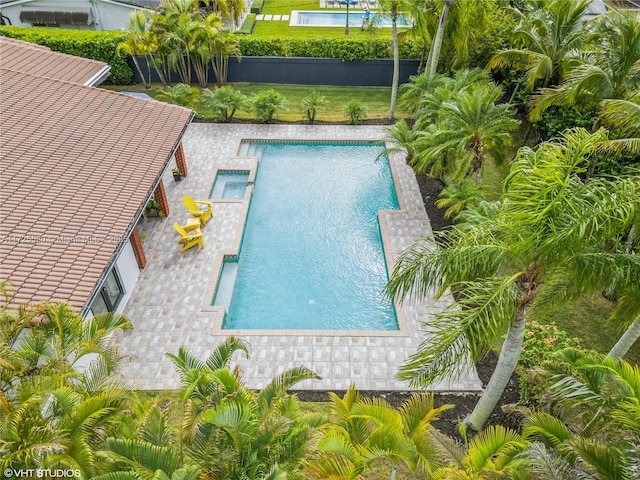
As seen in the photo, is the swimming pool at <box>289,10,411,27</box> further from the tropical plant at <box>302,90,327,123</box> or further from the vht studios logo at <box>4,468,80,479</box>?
the vht studios logo at <box>4,468,80,479</box>

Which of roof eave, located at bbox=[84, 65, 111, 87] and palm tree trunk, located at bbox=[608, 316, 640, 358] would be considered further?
roof eave, located at bbox=[84, 65, 111, 87]

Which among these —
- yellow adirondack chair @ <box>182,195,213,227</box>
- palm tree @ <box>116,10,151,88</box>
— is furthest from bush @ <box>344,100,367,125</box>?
palm tree @ <box>116,10,151,88</box>

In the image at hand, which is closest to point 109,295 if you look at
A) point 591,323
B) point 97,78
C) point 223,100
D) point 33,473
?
point 33,473

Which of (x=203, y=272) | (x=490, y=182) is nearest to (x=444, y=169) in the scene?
(x=490, y=182)

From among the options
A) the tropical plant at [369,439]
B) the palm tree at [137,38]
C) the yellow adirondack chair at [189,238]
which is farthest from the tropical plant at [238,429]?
the palm tree at [137,38]

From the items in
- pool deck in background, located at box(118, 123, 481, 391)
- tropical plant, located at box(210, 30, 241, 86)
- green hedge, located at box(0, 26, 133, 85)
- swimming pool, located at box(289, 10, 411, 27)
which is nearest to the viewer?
pool deck in background, located at box(118, 123, 481, 391)

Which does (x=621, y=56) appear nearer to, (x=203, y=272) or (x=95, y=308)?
(x=203, y=272)
